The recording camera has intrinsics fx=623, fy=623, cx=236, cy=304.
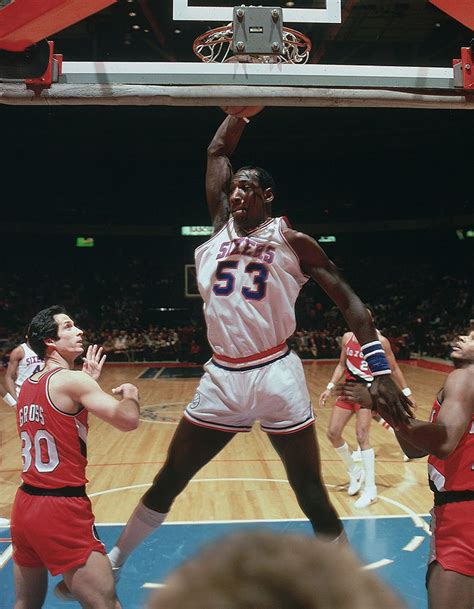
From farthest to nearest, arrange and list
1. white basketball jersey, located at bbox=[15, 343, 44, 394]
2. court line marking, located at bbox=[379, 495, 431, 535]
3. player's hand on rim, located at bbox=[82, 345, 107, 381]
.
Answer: white basketball jersey, located at bbox=[15, 343, 44, 394]
court line marking, located at bbox=[379, 495, 431, 535]
player's hand on rim, located at bbox=[82, 345, 107, 381]

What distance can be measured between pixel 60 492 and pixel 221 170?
1.74 meters

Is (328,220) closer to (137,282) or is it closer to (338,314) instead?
(338,314)

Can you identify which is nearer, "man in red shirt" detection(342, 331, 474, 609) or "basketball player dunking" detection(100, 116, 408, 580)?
"man in red shirt" detection(342, 331, 474, 609)

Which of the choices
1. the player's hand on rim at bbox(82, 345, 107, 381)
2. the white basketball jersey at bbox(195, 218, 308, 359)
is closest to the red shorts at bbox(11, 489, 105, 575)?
the player's hand on rim at bbox(82, 345, 107, 381)

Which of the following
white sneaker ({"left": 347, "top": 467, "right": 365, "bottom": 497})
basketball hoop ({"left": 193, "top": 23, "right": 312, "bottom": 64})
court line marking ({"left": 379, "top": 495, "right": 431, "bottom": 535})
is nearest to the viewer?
basketball hoop ({"left": 193, "top": 23, "right": 312, "bottom": 64})

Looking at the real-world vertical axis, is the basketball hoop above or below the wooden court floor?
above

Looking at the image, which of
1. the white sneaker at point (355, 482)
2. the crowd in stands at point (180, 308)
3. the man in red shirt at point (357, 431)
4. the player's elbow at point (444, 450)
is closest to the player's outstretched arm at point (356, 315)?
the player's elbow at point (444, 450)

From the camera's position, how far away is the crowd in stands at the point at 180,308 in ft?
65.6

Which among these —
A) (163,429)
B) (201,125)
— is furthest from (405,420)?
(201,125)

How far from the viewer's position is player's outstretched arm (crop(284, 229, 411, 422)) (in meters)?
2.58

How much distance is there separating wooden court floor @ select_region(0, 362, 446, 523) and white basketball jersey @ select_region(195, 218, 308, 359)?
2866 millimetres

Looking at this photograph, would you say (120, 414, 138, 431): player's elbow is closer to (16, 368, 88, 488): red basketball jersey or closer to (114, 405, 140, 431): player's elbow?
(114, 405, 140, 431): player's elbow

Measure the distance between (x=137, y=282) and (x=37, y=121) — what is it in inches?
386

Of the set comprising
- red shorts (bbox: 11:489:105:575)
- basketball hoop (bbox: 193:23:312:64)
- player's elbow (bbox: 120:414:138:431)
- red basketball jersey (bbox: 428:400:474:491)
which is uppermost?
basketball hoop (bbox: 193:23:312:64)
